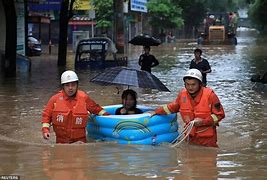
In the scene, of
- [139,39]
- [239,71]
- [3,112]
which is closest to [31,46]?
[239,71]

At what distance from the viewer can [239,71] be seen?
24.8 m

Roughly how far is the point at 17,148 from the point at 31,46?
92.1ft

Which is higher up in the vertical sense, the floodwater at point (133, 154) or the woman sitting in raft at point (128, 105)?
the woman sitting in raft at point (128, 105)

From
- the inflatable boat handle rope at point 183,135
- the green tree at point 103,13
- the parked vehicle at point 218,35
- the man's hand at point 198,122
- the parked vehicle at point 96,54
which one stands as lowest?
the inflatable boat handle rope at point 183,135

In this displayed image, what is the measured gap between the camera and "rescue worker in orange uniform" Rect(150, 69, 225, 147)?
25.6 feet

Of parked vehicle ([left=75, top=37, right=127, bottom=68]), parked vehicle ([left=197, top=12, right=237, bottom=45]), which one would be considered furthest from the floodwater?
parked vehicle ([left=197, top=12, right=237, bottom=45])

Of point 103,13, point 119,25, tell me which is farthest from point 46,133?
point 103,13

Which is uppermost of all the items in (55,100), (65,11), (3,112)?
(65,11)

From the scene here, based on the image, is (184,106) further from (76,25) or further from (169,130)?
(76,25)

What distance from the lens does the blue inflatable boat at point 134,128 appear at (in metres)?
8.66

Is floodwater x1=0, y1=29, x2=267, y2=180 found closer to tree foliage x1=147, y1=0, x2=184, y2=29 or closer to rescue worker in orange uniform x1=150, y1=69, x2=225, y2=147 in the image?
rescue worker in orange uniform x1=150, y1=69, x2=225, y2=147
